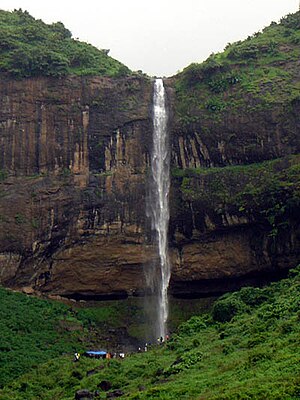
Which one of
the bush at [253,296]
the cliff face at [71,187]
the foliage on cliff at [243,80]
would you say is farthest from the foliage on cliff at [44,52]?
the bush at [253,296]

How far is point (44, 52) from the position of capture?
3102 centimetres

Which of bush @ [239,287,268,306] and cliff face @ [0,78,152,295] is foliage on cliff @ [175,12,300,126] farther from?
bush @ [239,287,268,306]

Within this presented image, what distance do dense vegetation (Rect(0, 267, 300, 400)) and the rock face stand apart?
516 centimetres

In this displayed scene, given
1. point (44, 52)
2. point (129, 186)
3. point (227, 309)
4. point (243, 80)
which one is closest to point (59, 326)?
point (227, 309)

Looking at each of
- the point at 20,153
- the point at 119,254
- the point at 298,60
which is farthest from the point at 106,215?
the point at 298,60

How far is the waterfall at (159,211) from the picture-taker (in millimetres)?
29719

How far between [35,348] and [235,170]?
1406cm

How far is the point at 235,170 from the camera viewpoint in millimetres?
29531

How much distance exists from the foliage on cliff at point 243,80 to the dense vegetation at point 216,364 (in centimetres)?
1061

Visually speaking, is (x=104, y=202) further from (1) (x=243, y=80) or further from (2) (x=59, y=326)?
(1) (x=243, y=80)

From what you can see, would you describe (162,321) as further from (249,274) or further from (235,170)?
(235,170)

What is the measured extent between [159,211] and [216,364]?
1547cm

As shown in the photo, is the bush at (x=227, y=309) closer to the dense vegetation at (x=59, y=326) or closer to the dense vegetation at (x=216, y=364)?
the dense vegetation at (x=216, y=364)

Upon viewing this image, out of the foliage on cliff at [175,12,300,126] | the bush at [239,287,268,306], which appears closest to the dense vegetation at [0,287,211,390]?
the bush at [239,287,268,306]
